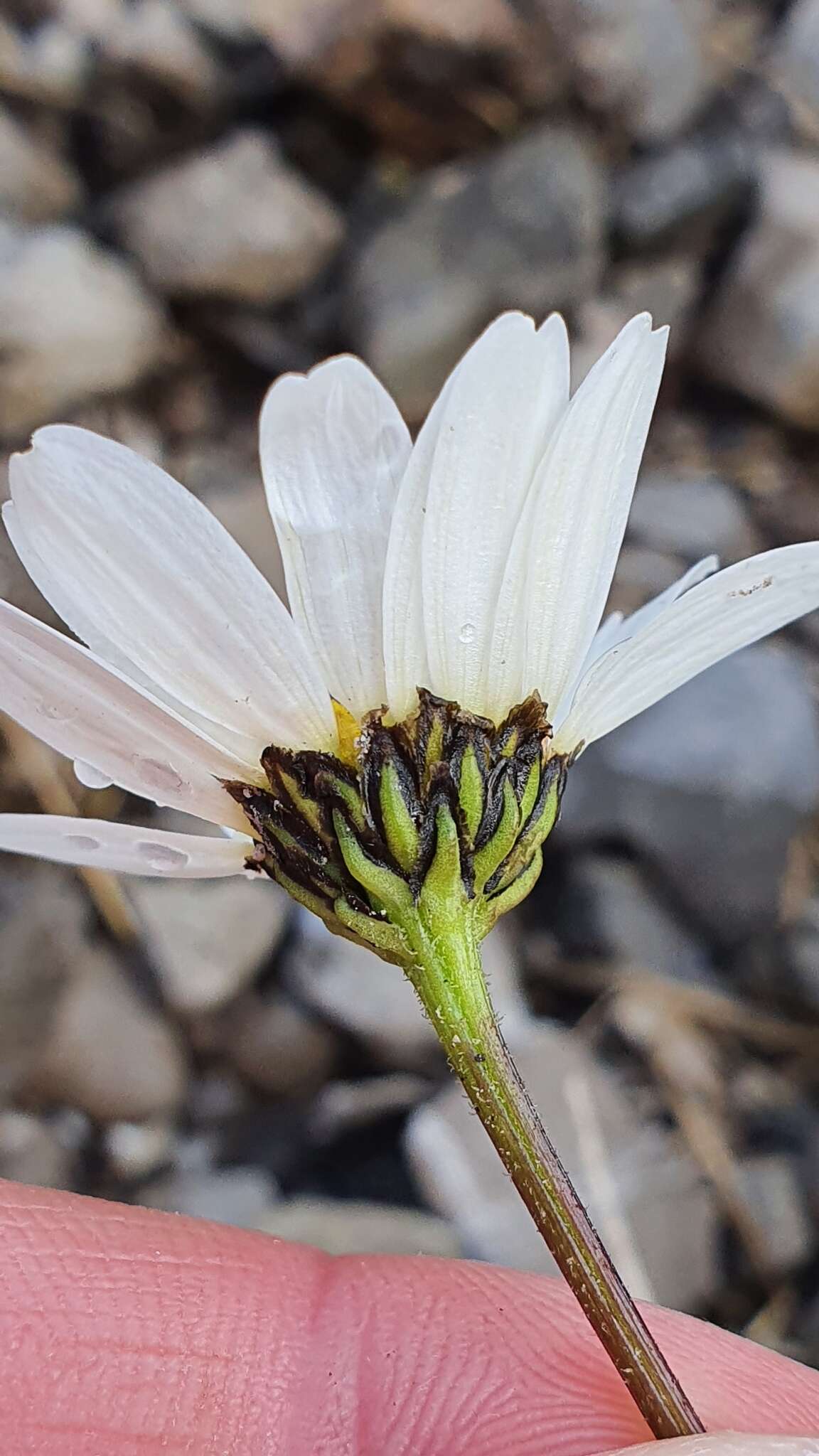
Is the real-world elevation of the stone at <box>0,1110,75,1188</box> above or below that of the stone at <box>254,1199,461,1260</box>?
above

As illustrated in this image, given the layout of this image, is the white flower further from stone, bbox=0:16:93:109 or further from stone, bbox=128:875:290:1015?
stone, bbox=0:16:93:109

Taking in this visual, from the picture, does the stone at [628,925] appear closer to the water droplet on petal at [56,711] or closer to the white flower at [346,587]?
the white flower at [346,587]

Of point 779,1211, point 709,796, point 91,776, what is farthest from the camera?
point 709,796

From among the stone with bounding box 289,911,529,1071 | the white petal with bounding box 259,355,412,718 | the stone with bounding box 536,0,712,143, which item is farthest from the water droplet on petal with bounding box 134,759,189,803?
the stone with bounding box 536,0,712,143

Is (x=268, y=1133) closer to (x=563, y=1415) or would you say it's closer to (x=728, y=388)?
(x=563, y=1415)

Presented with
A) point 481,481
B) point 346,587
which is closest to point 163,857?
point 346,587

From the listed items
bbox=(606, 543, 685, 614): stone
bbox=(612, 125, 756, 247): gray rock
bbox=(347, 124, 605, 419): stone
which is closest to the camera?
bbox=(606, 543, 685, 614): stone

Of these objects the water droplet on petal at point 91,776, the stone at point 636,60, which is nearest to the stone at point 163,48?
the stone at point 636,60

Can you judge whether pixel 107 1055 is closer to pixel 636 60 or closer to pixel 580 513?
pixel 580 513

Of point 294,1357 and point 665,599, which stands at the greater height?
point 665,599
